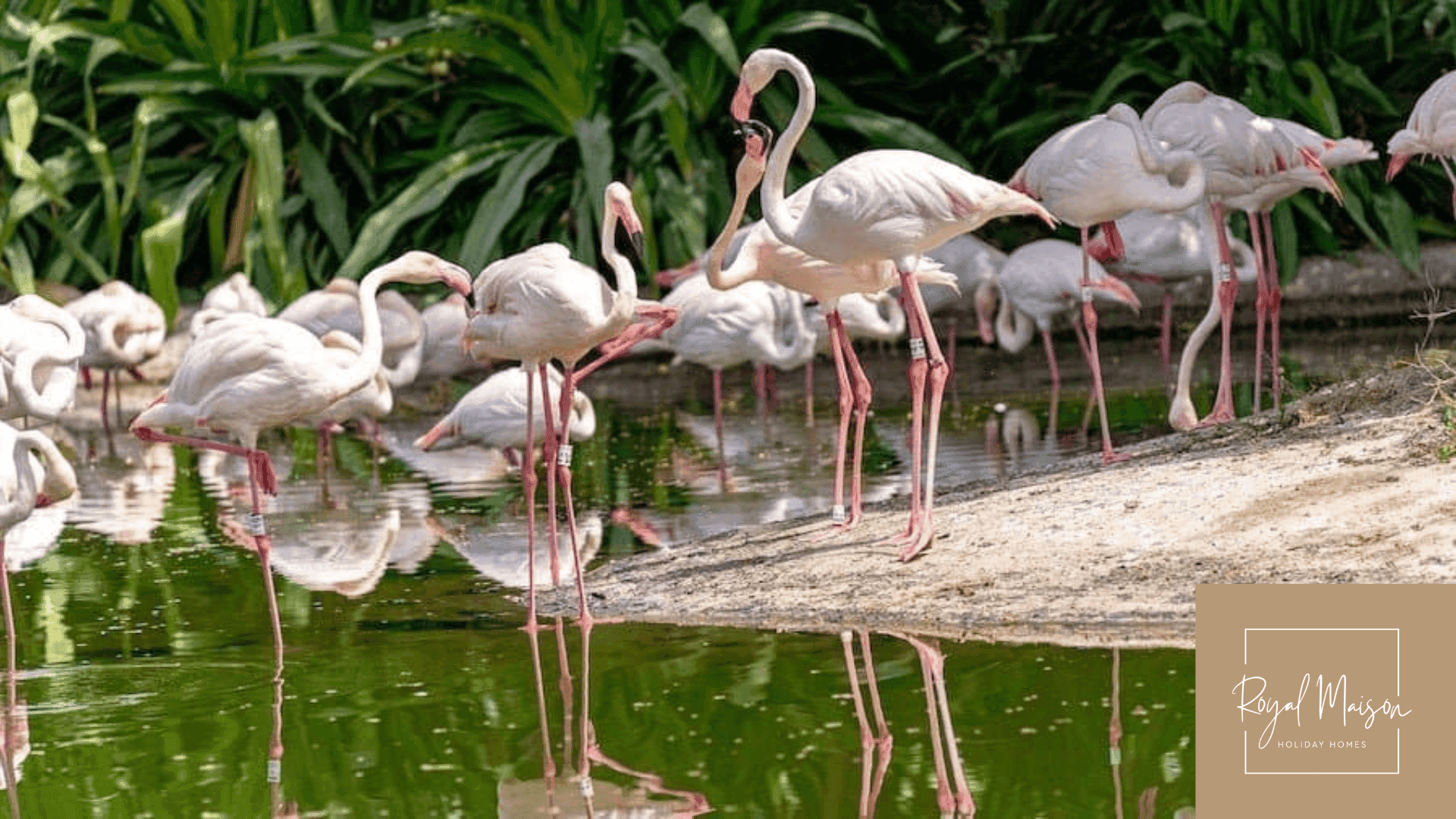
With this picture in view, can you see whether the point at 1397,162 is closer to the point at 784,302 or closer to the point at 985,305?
the point at 784,302

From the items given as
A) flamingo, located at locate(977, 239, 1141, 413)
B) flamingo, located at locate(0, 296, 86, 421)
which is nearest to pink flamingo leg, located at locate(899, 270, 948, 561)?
flamingo, located at locate(0, 296, 86, 421)

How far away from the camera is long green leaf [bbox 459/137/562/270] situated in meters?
13.2

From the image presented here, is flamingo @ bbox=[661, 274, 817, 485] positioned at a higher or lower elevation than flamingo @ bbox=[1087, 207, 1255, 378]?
lower

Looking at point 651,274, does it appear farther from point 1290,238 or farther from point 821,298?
point 821,298

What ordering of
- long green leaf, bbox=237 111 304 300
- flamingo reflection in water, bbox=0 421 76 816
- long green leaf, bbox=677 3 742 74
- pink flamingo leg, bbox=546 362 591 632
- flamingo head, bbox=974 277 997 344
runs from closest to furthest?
flamingo reflection in water, bbox=0 421 76 816
pink flamingo leg, bbox=546 362 591 632
flamingo head, bbox=974 277 997 344
long green leaf, bbox=677 3 742 74
long green leaf, bbox=237 111 304 300

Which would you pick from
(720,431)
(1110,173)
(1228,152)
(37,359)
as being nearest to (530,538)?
(37,359)

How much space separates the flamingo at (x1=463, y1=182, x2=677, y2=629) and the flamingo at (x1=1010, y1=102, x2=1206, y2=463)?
5.87ft

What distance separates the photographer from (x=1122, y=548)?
6.25 m

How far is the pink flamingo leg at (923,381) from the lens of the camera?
6.68 m

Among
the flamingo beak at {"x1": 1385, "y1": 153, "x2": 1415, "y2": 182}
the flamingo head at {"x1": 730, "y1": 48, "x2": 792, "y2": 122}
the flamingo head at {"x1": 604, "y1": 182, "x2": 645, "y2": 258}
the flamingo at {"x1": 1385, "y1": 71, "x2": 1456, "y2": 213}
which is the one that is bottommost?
the flamingo head at {"x1": 604, "y1": 182, "x2": 645, "y2": 258}

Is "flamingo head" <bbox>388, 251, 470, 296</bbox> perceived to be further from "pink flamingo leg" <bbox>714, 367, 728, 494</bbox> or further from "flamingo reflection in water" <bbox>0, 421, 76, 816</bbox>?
"pink flamingo leg" <bbox>714, 367, 728, 494</bbox>

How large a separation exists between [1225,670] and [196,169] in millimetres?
11229

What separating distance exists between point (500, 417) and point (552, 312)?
7.44 ft

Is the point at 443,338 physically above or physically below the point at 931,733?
above
